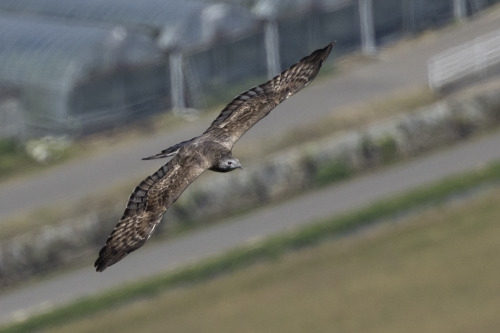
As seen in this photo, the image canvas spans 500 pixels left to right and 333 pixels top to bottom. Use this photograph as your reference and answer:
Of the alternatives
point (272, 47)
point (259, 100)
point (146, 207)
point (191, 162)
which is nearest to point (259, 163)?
point (272, 47)

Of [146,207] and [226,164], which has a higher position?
[226,164]

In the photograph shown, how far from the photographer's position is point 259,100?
37031 mm

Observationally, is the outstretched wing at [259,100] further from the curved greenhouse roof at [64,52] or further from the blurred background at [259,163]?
the curved greenhouse roof at [64,52]

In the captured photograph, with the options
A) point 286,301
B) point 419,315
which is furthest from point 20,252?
point 419,315

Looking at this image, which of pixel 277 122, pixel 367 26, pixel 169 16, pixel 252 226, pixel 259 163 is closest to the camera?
pixel 252 226

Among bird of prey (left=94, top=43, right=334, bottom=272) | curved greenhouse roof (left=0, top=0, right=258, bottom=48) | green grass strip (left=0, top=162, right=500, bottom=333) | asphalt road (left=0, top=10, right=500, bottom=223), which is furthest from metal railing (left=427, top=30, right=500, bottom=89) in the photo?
bird of prey (left=94, top=43, right=334, bottom=272)

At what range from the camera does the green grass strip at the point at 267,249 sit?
185 ft

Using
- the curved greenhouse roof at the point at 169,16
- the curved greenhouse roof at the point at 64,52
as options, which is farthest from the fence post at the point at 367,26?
the curved greenhouse roof at the point at 64,52

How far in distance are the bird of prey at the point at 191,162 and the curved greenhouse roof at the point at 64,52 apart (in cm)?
3151

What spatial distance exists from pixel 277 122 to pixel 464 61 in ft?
29.0

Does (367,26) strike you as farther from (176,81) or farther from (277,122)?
(277,122)

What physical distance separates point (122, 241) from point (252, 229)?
1141 inches

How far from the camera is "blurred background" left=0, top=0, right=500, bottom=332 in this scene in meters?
56.7

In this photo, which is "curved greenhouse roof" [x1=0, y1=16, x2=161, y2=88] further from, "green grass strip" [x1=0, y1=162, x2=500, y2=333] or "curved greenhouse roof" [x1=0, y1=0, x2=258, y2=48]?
"green grass strip" [x1=0, y1=162, x2=500, y2=333]
